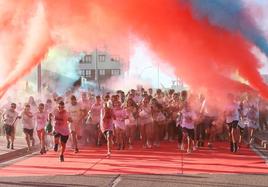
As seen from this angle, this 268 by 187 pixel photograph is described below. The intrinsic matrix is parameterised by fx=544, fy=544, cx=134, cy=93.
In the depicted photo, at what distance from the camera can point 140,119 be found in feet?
57.8

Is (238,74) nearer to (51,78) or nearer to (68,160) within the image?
(68,160)

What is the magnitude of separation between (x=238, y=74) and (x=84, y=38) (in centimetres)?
513

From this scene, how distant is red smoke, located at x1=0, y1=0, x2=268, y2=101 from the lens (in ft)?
44.0

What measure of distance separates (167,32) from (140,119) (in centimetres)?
443

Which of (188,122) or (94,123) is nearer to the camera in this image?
(188,122)

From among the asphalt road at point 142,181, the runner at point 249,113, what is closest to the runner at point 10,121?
the asphalt road at point 142,181

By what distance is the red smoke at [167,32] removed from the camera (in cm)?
1342

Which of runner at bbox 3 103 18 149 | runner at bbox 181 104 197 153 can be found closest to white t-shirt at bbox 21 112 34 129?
runner at bbox 3 103 18 149

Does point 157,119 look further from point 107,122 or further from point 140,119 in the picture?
point 107,122

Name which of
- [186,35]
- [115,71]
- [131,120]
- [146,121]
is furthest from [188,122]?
[115,71]

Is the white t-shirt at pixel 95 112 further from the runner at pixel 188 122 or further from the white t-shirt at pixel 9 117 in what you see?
the runner at pixel 188 122

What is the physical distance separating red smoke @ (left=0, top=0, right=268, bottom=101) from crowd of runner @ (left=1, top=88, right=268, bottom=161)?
1.25m

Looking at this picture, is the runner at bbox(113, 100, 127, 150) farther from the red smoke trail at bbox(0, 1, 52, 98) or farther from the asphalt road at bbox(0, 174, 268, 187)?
the asphalt road at bbox(0, 174, 268, 187)

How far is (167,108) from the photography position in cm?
1814
